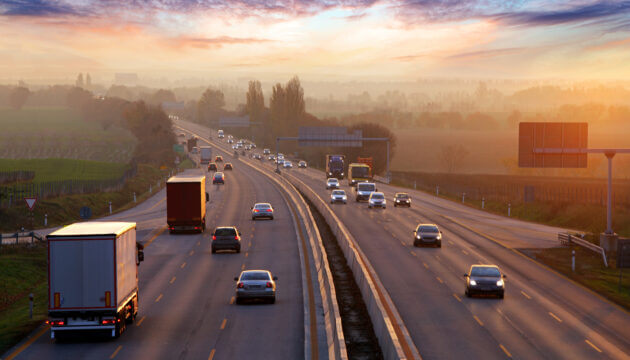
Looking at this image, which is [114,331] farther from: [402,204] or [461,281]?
[402,204]

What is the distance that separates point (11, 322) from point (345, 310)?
12.1 meters

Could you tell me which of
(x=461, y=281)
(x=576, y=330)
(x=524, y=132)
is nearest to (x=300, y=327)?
(x=576, y=330)

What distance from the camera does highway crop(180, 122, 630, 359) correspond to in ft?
72.4

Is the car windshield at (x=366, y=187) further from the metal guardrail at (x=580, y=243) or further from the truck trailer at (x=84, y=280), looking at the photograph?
the truck trailer at (x=84, y=280)

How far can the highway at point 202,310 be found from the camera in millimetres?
20780

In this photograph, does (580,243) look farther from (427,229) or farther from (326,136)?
(326,136)

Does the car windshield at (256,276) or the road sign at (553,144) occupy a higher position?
the road sign at (553,144)

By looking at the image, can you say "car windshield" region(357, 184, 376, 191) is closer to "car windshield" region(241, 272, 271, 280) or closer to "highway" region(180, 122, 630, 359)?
"highway" region(180, 122, 630, 359)

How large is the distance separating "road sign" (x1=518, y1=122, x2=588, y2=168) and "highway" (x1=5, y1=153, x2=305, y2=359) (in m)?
15.3

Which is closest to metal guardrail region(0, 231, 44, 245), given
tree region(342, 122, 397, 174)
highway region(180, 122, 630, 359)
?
highway region(180, 122, 630, 359)

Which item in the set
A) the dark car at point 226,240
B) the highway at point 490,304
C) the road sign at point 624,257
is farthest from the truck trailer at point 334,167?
the road sign at point 624,257

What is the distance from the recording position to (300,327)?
23.9m

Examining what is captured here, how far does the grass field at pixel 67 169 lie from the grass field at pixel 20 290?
58.8 m

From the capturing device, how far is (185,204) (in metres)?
52.0
